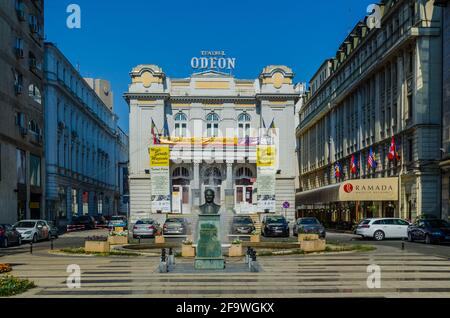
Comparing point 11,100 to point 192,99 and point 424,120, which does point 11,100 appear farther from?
point 424,120

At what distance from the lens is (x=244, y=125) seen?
249 ft

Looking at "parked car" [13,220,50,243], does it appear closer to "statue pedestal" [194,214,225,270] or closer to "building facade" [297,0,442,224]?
"statue pedestal" [194,214,225,270]

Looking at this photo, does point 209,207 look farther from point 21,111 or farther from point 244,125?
point 244,125

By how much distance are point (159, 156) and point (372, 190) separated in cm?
2495

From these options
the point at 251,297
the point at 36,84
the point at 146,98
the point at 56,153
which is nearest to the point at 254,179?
the point at 146,98

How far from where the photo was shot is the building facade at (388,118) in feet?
159

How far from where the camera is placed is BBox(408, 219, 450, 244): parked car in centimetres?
3488

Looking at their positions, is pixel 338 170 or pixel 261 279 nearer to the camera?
pixel 261 279

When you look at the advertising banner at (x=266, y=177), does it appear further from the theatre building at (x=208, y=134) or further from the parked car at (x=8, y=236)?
the parked car at (x=8, y=236)

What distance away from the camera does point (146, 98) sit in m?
73.4

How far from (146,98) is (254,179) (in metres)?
17.3

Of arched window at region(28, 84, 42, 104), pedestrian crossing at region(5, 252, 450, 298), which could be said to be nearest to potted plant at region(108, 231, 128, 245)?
pedestrian crossing at region(5, 252, 450, 298)

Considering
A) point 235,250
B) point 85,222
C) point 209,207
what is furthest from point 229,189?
point 209,207

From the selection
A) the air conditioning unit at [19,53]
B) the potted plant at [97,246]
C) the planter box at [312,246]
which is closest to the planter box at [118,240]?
the potted plant at [97,246]
